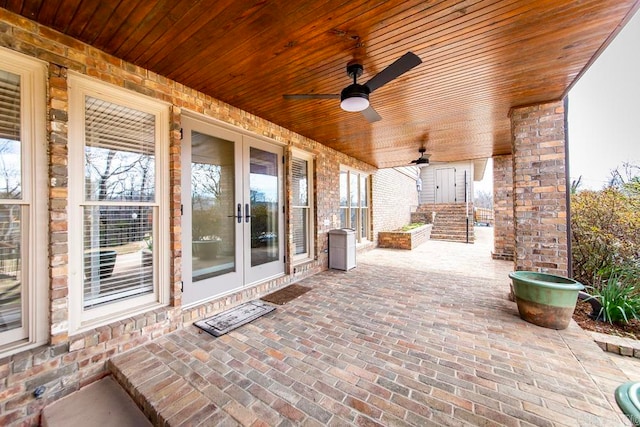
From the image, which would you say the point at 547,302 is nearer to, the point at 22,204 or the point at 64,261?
the point at 64,261

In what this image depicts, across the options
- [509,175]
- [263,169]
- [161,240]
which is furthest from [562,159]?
[161,240]

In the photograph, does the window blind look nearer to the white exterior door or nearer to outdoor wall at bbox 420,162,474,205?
outdoor wall at bbox 420,162,474,205

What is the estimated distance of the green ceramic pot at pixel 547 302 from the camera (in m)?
2.54

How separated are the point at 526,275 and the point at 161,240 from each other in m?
4.46

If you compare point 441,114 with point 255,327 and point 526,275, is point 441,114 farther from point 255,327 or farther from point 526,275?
point 255,327

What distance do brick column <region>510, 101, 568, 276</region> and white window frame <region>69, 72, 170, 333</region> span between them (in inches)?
180

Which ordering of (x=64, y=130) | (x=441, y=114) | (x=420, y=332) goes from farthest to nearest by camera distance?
(x=441, y=114) < (x=420, y=332) < (x=64, y=130)

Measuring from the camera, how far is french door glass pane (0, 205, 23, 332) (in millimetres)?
1733

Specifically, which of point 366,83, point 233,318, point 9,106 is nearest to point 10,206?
point 9,106

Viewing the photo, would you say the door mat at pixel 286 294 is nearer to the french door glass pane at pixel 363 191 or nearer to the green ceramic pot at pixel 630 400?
the green ceramic pot at pixel 630 400

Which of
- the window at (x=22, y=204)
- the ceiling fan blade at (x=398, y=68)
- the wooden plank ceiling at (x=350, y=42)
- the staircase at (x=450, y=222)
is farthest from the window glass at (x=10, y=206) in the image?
the staircase at (x=450, y=222)

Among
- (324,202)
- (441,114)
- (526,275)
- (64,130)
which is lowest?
(526,275)

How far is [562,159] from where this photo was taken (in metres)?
3.14

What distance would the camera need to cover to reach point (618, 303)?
279 cm
